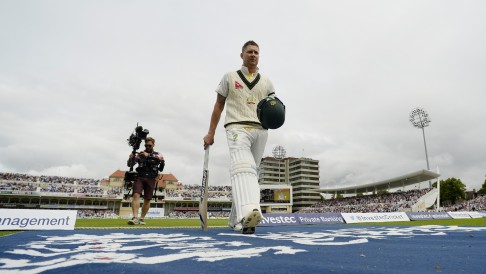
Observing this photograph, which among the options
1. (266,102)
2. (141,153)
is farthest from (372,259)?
(141,153)

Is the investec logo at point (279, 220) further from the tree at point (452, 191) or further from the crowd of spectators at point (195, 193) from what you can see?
the tree at point (452, 191)

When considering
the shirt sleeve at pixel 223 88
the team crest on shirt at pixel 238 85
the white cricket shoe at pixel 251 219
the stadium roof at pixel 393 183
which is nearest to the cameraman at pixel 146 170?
the shirt sleeve at pixel 223 88

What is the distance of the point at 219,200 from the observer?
79.4 meters

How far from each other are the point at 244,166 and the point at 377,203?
62540 mm

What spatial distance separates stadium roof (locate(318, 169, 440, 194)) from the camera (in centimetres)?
5080

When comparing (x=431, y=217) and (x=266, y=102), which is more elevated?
(x=266, y=102)

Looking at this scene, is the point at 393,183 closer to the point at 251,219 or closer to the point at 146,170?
the point at 146,170

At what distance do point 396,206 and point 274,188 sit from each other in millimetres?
27809

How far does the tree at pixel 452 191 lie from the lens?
244 ft

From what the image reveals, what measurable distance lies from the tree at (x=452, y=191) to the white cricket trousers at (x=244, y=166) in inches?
3534

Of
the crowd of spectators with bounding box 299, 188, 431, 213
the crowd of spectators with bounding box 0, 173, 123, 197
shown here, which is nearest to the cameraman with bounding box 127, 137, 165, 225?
the crowd of spectators with bounding box 299, 188, 431, 213

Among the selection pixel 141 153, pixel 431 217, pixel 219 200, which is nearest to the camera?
pixel 141 153

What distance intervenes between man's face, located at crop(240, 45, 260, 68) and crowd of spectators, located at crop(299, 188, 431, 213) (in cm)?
5373

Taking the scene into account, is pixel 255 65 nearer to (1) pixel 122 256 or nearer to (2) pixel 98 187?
(1) pixel 122 256
